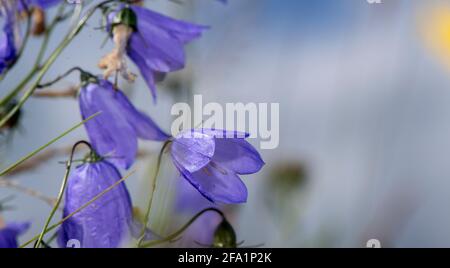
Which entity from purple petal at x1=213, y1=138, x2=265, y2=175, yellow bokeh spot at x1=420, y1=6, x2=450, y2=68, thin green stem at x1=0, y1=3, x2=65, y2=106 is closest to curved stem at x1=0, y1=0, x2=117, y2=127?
thin green stem at x1=0, y1=3, x2=65, y2=106

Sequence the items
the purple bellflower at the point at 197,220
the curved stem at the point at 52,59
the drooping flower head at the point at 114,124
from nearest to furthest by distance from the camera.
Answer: the curved stem at the point at 52,59, the drooping flower head at the point at 114,124, the purple bellflower at the point at 197,220

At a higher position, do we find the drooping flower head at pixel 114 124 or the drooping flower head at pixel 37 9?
the drooping flower head at pixel 37 9

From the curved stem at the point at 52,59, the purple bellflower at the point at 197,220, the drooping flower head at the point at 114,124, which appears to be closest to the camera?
the curved stem at the point at 52,59

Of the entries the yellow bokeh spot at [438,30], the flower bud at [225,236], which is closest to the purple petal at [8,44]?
the flower bud at [225,236]

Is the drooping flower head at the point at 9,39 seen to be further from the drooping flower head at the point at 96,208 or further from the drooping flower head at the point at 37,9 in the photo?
the drooping flower head at the point at 96,208

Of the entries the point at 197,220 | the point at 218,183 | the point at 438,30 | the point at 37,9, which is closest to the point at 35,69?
the point at 37,9

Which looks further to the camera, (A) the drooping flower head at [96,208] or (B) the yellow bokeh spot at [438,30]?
(B) the yellow bokeh spot at [438,30]

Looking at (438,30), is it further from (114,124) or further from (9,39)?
(9,39)

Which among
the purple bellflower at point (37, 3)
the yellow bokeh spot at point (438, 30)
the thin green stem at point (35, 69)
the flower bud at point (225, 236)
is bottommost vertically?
the flower bud at point (225, 236)

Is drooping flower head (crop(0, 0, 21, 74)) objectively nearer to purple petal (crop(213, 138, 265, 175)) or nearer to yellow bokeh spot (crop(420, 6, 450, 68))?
purple petal (crop(213, 138, 265, 175))
